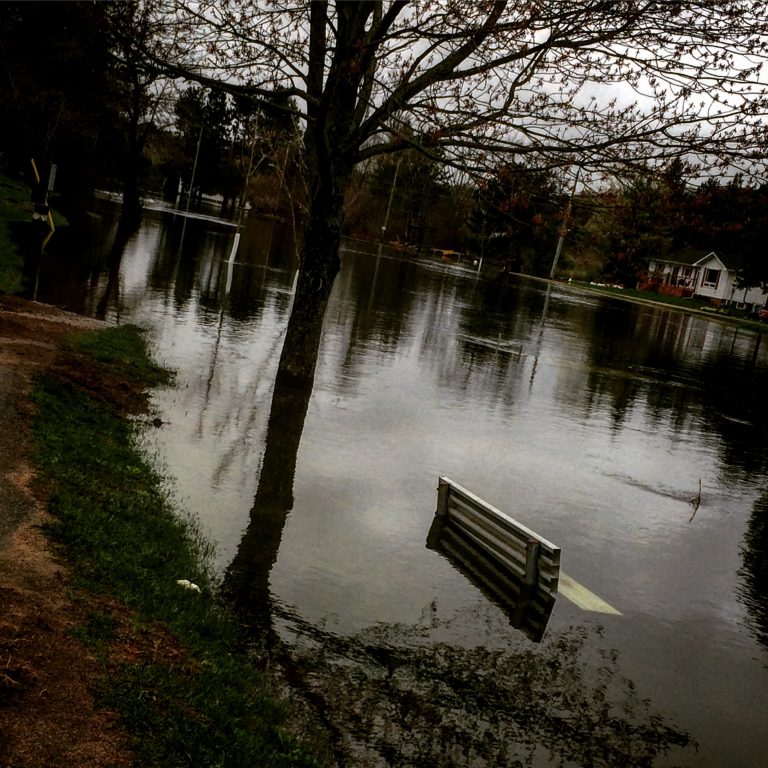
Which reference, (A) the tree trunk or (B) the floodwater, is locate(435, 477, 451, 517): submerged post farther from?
(A) the tree trunk

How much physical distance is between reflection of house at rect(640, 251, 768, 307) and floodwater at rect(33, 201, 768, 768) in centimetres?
6363

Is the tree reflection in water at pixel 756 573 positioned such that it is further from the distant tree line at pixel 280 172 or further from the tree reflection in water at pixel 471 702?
the distant tree line at pixel 280 172

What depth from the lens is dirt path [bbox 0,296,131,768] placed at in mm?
3768

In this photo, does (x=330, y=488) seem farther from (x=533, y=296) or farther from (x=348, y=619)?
(x=533, y=296)

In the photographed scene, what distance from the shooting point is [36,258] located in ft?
61.4

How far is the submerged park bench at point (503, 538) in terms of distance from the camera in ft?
26.1

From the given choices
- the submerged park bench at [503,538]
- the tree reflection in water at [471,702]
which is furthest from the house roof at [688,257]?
the tree reflection in water at [471,702]

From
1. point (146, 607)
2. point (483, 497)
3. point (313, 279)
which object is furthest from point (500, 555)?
point (313, 279)

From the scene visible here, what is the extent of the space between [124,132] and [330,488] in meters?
41.4

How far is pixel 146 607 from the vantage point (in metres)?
5.63

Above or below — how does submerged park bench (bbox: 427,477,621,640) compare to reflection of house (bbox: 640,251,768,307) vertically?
below

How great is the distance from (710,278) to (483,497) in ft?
284

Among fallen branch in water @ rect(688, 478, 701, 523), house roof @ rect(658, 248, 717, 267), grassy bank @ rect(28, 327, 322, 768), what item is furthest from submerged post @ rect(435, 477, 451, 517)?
house roof @ rect(658, 248, 717, 267)

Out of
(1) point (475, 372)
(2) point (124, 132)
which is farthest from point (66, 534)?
(2) point (124, 132)
